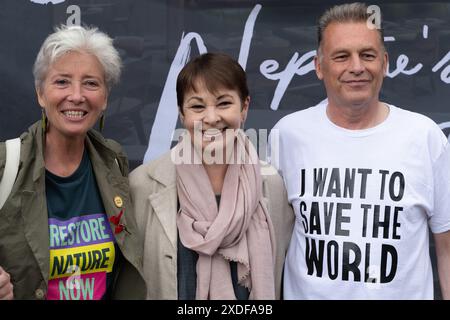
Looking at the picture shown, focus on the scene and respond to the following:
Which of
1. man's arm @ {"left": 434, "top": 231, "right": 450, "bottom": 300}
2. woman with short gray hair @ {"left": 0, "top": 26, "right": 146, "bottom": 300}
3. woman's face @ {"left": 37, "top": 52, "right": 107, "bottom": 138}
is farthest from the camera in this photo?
man's arm @ {"left": 434, "top": 231, "right": 450, "bottom": 300}

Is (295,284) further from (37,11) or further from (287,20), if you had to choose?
(37,11)

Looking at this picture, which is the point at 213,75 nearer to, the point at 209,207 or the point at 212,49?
the point at 209,207

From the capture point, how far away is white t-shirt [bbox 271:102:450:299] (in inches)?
91.8

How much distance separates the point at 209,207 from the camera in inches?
92.4

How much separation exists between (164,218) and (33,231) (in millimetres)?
497

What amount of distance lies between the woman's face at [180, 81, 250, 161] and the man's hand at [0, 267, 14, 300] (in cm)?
80

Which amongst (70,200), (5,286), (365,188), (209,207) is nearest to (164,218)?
(209,207)

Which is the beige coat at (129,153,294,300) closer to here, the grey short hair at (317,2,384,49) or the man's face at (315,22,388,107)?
the man's face at (315,22,388,107)

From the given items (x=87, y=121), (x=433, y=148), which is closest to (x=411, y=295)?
(x=433, y=148)

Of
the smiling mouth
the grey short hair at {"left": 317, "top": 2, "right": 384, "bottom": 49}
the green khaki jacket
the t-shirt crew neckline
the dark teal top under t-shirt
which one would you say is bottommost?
the dark teal top under t-shirt

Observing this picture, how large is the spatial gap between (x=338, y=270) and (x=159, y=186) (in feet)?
2.48

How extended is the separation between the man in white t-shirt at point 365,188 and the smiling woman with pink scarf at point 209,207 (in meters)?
0.21

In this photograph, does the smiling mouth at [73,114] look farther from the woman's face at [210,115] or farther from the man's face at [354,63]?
the man's face at [354,63]

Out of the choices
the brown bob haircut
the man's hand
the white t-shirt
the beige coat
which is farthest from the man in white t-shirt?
the man's hand
